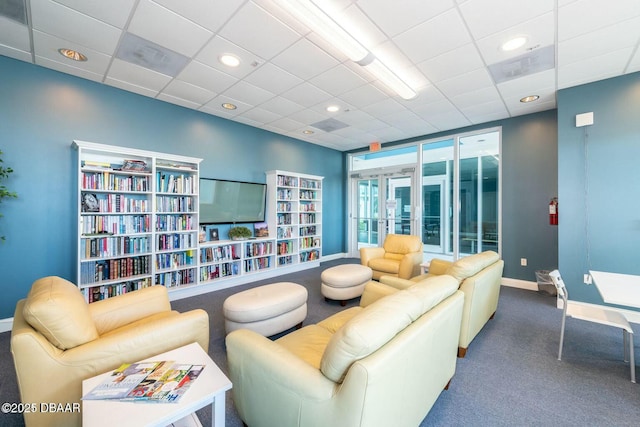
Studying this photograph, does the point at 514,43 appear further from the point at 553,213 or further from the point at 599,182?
the point at 553,213

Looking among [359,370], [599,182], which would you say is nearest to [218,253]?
[359,370]

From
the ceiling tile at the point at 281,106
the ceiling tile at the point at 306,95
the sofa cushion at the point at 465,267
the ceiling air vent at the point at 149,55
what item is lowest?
the sofa cushion at the point at 465,267

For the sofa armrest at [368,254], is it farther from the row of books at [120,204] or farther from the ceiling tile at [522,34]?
the row of books at [120,204]

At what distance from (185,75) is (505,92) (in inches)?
165

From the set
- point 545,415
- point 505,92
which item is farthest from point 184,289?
point 505,92

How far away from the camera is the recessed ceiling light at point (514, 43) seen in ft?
8.05

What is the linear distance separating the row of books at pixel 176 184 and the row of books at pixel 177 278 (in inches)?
46.8

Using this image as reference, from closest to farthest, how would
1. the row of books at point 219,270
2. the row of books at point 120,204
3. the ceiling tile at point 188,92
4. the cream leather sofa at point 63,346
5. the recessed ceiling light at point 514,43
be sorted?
1. the cream leather sofa at point 63,346
2. the recessed ceiling light at point 514,43
3. the row of books at point 120,204
4. the ceiling tile at point 188,92
5. the row of books at point 219,270

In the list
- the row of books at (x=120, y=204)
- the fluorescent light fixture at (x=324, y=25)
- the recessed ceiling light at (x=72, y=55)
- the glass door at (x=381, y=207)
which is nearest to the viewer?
the fluorescent light fixture at (x=324, y=25)

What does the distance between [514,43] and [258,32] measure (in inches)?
96.2

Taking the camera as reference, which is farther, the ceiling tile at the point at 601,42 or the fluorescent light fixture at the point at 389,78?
the fluorescent light fixture at the point at 389,78

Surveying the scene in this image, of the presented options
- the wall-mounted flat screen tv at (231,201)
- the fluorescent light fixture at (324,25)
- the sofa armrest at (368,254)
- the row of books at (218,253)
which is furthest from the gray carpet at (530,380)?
the fluorescent light fixture at (324,25)

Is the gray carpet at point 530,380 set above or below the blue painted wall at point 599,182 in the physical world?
below

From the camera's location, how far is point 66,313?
1350mm
